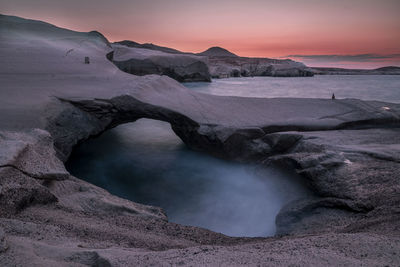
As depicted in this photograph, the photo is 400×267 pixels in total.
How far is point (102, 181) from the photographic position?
17.0 ft

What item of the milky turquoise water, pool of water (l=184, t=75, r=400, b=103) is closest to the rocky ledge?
the milky turquoise water

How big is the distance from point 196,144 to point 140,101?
1.46 m

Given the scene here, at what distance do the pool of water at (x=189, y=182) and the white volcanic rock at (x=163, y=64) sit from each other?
12262 millimetres

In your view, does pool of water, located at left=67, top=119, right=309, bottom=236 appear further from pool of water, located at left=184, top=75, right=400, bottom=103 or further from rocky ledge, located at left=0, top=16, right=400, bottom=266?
pool of water, located at left=184, top=75, right=400, bottom=103

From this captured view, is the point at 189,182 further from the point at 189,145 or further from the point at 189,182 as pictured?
the point at 189,145

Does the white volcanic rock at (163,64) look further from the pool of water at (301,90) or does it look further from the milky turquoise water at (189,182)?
the milky turquoise water at (189,182)

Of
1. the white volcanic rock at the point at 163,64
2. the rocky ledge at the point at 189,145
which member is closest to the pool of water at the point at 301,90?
the white volcanic rock at the point at 163,64

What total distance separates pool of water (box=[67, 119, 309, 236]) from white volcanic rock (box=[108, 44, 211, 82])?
12.3 meters

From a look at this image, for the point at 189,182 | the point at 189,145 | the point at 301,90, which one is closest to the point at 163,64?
the point at 301,90

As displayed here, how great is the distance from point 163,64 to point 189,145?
1400cm

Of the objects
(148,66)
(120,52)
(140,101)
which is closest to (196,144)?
(140,101)

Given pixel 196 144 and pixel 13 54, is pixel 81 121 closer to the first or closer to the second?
pixel 196 144

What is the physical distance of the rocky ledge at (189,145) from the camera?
1537mm

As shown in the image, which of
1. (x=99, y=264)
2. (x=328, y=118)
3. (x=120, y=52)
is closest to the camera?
(x=99, y=264)
